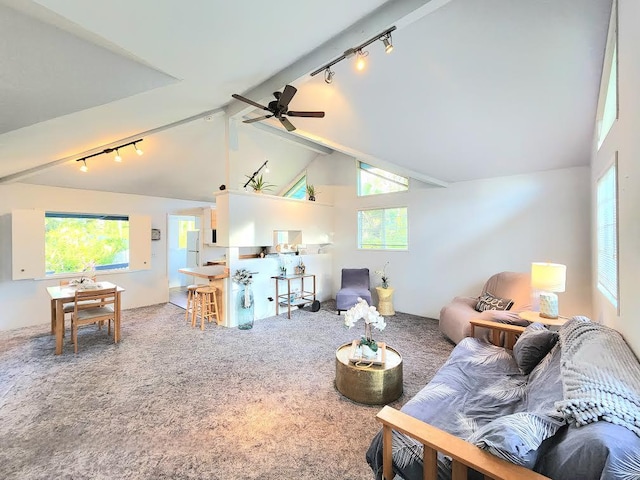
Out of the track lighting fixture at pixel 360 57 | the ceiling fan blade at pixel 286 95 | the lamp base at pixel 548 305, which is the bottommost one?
the lamp base at pixel 548 305

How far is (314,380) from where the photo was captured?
2.76 metres

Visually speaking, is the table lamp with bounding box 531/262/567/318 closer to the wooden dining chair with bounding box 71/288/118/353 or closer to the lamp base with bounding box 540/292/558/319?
the lamp base with bounding box 540/292/558/319

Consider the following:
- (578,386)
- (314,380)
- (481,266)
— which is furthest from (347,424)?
(481,266)

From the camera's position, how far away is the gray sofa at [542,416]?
931mm

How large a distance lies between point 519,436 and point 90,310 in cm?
486

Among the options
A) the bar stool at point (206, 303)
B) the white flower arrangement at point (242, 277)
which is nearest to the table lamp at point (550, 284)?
the white flower arrangement at point (242, 277)

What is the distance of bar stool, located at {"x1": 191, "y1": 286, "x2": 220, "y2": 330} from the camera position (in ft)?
14.6

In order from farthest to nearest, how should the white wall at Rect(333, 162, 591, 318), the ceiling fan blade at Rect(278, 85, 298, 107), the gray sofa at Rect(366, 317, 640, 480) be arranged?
the white wall at Rect(333, 162, 591, 318), the ceiling fan blade at Rect(278, 85, 298, 107), the gray sofa at Rect(366, 317, 640, 480)

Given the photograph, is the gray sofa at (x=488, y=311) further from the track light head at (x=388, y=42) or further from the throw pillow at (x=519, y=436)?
the track light head at (x=388, y=42)

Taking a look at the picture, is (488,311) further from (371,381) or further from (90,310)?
(90,310)

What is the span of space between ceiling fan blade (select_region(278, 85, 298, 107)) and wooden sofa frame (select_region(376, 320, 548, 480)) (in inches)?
108

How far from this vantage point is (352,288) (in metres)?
5.41

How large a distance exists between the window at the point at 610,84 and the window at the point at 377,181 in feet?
9.91

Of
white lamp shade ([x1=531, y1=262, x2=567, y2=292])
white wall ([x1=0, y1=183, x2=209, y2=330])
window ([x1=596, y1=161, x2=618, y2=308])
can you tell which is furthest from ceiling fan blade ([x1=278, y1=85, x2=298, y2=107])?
white wall ([x1=0, y1=183, x2=209, y2=330])
